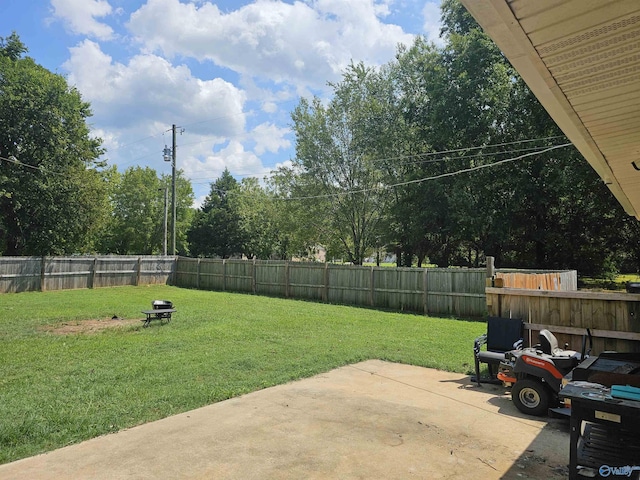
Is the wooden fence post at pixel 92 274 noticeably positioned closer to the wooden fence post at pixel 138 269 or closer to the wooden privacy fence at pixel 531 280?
the wooden fence post at pixel 138 269

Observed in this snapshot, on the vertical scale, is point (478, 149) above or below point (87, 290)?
above

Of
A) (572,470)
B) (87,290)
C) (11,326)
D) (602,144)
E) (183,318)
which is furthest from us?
(87,290)

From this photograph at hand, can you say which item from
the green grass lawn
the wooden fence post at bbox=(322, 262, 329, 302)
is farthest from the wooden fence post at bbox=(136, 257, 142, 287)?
the wooden fence post at bbox=(322, 262, 329, 302)

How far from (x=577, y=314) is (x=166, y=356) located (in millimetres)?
5863

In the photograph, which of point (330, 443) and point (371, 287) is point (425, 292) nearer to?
point (371, 287)

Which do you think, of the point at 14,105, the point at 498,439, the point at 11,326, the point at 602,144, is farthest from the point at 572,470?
the point at 14,105

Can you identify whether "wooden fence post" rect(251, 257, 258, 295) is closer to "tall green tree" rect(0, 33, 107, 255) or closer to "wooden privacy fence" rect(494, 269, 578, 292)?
"tall green tree" rect(0, 33, 107, 255)

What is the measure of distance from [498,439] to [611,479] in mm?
1139

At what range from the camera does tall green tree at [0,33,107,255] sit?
20.4m

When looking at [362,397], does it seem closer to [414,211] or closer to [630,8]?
[630,8]

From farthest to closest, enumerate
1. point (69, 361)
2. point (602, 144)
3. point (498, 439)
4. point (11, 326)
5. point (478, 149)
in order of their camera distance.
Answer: point (478, 149) < point (11, 326) < point (69, 361) < point (498, 439) < point (602, 144)

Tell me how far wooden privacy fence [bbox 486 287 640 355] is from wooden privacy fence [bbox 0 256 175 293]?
59.0 ft

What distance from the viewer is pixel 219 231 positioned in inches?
1561

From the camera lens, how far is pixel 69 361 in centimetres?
601
